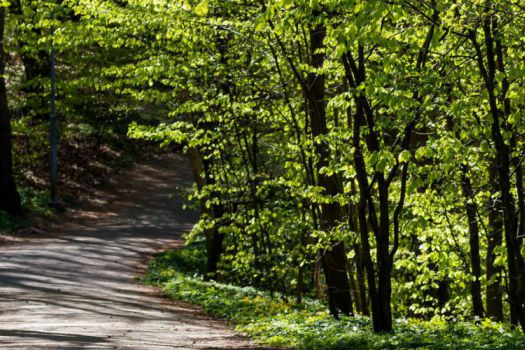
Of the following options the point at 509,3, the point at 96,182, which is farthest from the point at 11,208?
the point at 509,3

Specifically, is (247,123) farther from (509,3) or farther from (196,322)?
(509,3)

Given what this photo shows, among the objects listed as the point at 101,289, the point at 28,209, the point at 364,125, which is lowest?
the point at 101,289

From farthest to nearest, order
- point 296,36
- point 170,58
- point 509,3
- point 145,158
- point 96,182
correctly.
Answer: point 145,158 → point 96,182 → point 170,58 → point 296,36 → point 509,3

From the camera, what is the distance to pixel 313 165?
13.2m

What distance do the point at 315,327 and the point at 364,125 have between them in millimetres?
3371

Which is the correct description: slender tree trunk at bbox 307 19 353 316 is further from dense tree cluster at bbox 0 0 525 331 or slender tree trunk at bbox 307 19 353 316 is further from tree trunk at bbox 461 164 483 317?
tree trunk at bbox 461 164 483 317

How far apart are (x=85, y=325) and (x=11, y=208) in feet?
49.5

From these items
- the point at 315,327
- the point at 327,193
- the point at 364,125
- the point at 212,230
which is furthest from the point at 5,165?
the point at 364,125

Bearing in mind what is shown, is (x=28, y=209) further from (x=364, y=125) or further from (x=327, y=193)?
(x=364, y=125)

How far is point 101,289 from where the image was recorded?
16766 millimetres

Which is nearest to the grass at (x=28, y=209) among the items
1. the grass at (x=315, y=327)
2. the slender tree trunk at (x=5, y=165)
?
the slender tree trunk at (x=5, y=165)

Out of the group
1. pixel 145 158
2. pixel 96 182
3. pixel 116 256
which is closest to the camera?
pixel 116 256

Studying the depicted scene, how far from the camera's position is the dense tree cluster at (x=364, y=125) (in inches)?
312

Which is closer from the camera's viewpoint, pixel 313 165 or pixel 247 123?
pixel 313 165
